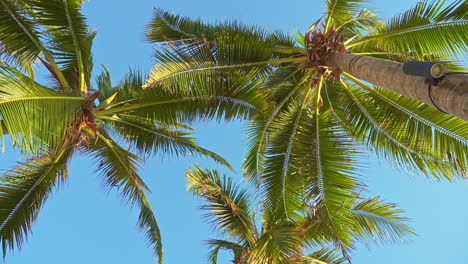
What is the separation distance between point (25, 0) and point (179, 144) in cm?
398

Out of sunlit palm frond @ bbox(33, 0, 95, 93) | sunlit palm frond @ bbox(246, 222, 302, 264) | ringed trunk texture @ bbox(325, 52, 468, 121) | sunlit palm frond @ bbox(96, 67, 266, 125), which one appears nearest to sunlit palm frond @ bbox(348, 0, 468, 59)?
ringed trunk texture @ bbox(325, 52, 468, 121)

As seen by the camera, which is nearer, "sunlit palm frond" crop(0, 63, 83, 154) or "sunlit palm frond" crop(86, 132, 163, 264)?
"sunlit palm frond" crop(0, 63, 83, 154)

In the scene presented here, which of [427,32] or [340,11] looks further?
[340,11]

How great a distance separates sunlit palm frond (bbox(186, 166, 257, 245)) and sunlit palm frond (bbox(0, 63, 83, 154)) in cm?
453

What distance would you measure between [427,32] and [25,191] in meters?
7.77

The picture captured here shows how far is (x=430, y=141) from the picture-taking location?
720 centimetres

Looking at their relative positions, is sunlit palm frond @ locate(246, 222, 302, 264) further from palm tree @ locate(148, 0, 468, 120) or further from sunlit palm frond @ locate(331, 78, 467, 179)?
palm tree @ locate(148, 0, 468, 120)

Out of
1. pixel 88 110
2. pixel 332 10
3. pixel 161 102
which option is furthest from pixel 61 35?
pixel 332 10

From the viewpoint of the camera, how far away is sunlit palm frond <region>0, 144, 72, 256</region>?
758 centimetres

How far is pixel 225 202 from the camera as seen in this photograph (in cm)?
983

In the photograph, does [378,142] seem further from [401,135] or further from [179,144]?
[179,144]

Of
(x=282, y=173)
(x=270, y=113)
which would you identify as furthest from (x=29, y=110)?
(x=282, y=173)

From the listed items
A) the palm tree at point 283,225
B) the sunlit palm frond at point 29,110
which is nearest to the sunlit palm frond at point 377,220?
the palm tree at point 283,225

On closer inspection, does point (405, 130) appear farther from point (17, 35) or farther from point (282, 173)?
point (17, 35)
